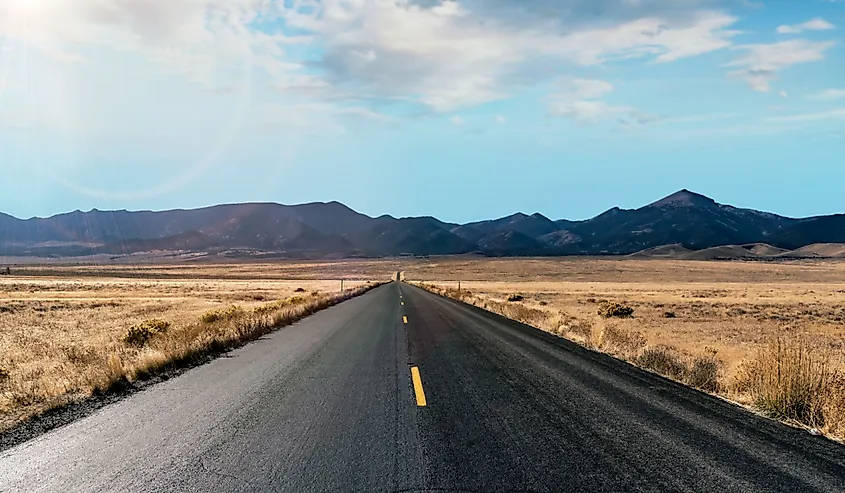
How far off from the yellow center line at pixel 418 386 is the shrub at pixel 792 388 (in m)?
4.79

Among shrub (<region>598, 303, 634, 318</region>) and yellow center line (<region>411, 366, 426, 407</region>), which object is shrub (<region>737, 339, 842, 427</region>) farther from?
shrub (<region>598, 303, 634, 318</region>)

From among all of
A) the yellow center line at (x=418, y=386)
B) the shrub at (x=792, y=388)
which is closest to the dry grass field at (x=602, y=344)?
the shrub at (x=792, y=388)

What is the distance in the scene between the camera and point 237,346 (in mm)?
15422

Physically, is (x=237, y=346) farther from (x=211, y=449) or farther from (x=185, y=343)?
(x=211, y=449)

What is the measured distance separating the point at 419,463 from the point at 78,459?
10.9 feet

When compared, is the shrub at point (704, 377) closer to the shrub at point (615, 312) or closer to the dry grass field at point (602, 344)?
the dry grass field at point (602, 344)

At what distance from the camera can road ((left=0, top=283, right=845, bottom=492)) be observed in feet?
17.2

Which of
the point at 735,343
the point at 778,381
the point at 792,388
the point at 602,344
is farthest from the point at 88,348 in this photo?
the point at 735,343

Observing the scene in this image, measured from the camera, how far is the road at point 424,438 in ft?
17.2

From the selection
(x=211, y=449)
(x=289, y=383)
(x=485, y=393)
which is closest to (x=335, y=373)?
(x=289, y=383)

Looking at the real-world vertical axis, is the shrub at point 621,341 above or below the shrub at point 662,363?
below

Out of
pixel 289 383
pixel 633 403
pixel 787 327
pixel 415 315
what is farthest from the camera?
pixel 787 327

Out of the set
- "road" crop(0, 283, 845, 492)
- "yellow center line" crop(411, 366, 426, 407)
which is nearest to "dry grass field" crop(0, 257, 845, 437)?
"road" crop(0, 283, 845, 492)

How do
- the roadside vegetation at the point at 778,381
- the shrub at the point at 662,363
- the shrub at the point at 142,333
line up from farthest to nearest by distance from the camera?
the shrub at the point at 142,333 < the shrub at the point at 662,363 < the roadside vegetation at the point at 778,381
